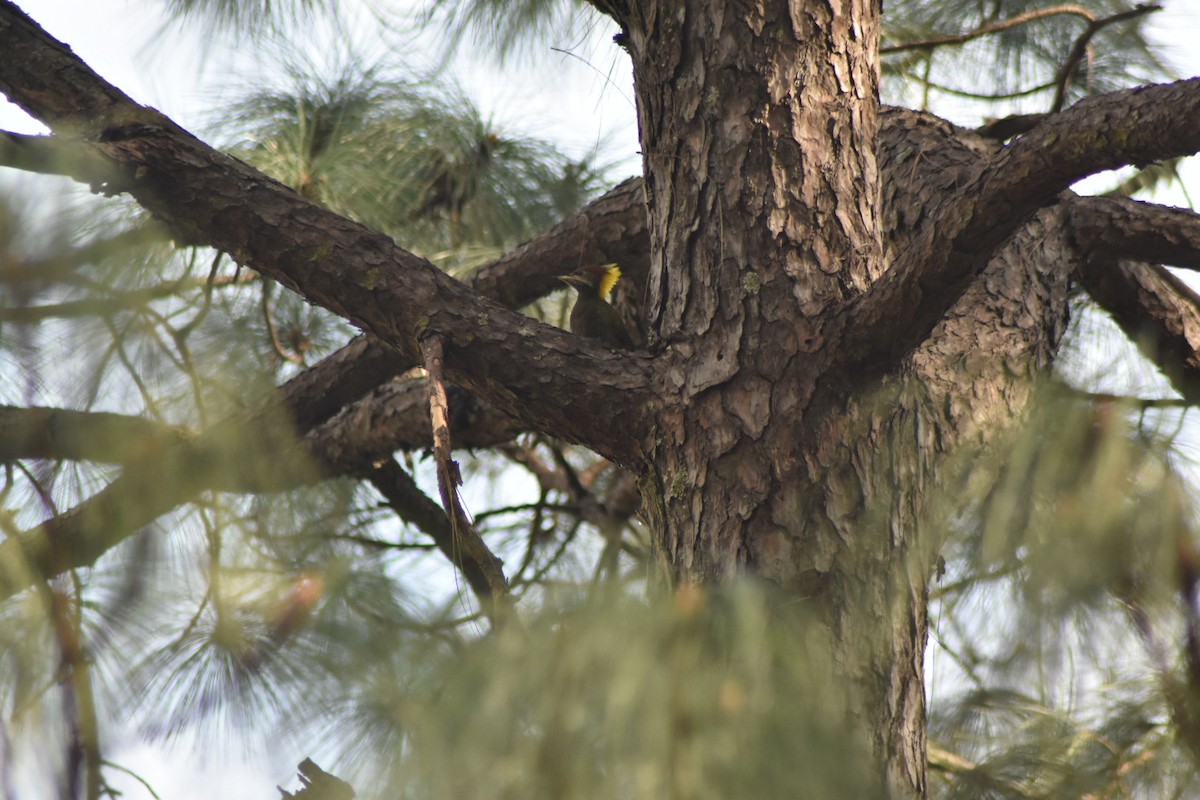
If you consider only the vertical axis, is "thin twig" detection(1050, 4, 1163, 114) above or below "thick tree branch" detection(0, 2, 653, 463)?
above

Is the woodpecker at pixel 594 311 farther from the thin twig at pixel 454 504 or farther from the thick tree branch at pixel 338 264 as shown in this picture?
the thin twig at pixel 454 504

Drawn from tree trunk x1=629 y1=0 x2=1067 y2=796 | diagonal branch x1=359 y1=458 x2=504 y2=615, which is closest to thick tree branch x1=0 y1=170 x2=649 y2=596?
diagonal branch x1=359 y1=458 x2=504 y2=615

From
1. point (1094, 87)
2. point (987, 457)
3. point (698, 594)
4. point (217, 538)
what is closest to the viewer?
point (698, 594)

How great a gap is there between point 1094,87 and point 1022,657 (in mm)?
1884

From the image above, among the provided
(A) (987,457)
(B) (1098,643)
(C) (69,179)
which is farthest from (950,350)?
(C) (69,179)

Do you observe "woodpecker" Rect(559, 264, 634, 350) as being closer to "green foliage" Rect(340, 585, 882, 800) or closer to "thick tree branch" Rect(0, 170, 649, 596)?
"thick tree branch" Rect(0, 170, 649, 596)

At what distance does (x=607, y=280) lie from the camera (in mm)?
2605

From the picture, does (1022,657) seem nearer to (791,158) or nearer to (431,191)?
(791,158)

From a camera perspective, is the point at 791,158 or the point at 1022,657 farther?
the point at 791,158

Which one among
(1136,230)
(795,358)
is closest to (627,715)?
(795,358)

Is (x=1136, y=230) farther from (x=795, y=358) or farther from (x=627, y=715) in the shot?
(x=627, y=715)

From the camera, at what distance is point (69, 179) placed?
59.7 inches

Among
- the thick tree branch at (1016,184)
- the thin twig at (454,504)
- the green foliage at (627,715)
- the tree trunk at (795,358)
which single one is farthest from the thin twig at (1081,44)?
the green foliage at (627,715)

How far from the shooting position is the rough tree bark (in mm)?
1271
